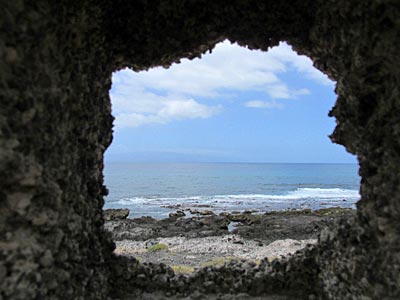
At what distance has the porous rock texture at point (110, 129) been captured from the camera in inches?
116

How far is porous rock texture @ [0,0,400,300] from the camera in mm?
2955

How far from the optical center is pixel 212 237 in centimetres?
1339

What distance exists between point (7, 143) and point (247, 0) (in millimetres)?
3731

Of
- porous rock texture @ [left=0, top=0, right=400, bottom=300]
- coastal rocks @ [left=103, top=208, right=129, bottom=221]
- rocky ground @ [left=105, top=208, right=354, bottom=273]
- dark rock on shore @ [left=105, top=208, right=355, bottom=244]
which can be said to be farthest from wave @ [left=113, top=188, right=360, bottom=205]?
porous rock texture @ [left=0, top=0, right=400, bottom=300]

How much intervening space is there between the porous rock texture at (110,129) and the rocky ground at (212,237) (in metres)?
3.70

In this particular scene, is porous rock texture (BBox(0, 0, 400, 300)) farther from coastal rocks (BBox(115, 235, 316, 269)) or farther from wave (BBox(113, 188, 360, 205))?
wave (BBox(113, 188, 360, 205))

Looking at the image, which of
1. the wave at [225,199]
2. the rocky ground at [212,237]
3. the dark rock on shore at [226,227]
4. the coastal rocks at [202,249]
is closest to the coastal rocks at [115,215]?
the rocky ground at [212,237]

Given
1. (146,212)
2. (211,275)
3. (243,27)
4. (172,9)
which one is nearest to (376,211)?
(211,275)

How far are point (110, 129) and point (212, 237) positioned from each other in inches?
350

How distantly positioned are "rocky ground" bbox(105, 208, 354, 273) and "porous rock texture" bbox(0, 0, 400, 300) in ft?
12.1

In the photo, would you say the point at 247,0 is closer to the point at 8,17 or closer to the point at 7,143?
the point at 8,17

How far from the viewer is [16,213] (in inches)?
115

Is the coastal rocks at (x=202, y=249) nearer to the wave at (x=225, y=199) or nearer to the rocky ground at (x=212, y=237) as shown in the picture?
the rocky ground at (x=212, y=237)

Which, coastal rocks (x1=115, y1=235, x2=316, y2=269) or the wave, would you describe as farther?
the wave
